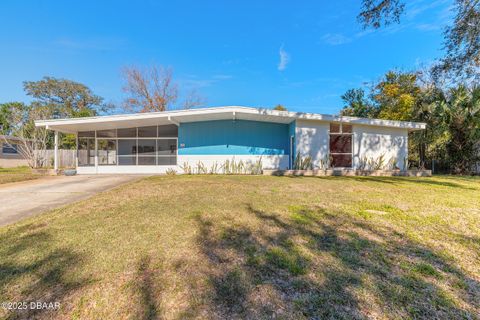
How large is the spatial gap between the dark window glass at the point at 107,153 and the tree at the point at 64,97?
58.7 feet

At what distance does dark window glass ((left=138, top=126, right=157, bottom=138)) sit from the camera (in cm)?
1276

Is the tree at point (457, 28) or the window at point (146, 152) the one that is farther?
the window at point (146, 152)

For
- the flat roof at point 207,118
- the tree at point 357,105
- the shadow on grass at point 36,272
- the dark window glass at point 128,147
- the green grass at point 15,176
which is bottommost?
the shadow on grass at point 36,272

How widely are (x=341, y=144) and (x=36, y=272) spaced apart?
13087mm

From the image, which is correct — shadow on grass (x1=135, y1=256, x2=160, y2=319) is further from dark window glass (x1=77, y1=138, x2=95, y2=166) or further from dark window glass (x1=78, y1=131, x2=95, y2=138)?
dark window glass (x1=78, y1=131, x2=95, y2=138)

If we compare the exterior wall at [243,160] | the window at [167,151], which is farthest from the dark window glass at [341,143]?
the window at [167,151]

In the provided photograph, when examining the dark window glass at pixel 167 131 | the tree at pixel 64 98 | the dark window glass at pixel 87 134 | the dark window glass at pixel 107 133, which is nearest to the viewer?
the dark window glass at pixel 167 131

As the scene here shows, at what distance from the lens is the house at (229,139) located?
437 inches

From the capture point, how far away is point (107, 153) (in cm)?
1299

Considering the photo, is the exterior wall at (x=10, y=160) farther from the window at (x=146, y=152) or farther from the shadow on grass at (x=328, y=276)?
the shadow on grass at (x=328, y=276)

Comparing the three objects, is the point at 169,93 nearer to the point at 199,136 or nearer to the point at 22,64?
the point at 22,64

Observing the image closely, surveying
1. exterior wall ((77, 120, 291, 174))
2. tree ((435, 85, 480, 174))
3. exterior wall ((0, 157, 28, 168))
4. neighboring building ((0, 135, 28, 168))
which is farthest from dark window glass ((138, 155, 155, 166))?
tree ((435, 85, 480, 174))

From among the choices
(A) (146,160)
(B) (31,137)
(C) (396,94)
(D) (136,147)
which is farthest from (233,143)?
(B) (31,137)

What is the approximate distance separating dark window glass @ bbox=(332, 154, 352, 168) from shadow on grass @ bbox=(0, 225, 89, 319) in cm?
1215
